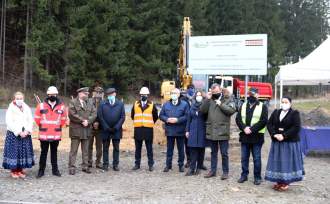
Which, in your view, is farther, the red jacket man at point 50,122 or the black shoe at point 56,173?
the black shoe at point 56,173

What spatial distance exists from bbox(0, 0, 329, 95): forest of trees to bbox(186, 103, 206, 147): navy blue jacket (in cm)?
2292

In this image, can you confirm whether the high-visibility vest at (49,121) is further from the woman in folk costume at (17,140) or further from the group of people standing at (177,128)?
the woman in folk costume at (17,140)

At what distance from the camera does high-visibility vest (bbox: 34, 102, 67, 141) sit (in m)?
9.45

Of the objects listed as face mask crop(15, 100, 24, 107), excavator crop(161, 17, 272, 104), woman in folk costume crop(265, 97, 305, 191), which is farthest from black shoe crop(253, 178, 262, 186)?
excavator crop(161, 17, 272, 104)

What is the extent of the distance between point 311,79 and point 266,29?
153 ft

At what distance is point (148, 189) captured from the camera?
8656 millimetres

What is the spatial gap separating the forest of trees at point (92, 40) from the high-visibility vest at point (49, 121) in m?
22.4

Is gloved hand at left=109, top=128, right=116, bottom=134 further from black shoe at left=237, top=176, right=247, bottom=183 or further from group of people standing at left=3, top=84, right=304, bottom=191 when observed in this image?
black shoe at left=237, top=176, right=247, bottom=183

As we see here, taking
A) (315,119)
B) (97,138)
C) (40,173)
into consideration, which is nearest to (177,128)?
(97,138)

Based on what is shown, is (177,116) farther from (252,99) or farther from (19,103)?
(19,103)

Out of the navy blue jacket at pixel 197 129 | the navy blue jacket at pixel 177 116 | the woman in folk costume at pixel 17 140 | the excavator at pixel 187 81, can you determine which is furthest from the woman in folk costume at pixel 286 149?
the excavator at pixel 187 81

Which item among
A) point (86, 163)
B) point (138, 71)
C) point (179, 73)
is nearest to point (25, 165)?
point (86, 163)

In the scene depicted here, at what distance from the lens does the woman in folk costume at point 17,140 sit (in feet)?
30.6

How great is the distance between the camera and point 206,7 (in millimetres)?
50281
